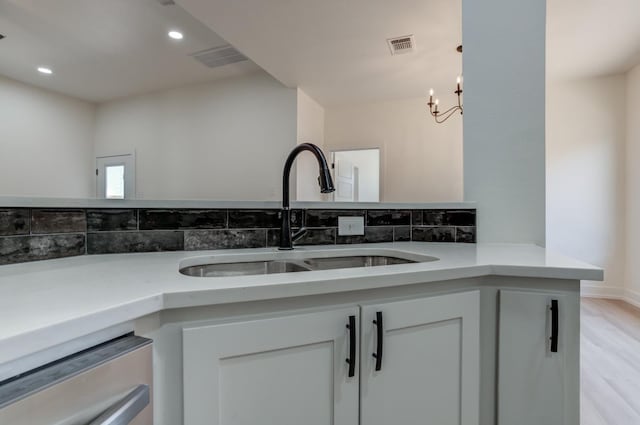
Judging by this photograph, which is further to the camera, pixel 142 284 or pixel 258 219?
pixel 258 219

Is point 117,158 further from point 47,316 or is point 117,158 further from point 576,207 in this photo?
point 576,207

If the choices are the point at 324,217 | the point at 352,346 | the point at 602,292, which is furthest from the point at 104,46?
the point at 602,292

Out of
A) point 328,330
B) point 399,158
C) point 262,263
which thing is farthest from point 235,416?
point 399,158

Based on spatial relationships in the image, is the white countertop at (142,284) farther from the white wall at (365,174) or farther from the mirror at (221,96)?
the white wall at (365,174)

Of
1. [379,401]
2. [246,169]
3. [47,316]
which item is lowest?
[379,401]

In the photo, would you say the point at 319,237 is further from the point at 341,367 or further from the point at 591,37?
the point at 591,37

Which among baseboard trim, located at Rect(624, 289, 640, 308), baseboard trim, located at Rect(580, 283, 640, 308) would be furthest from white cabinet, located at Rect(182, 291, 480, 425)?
baseboard trim, located at Rect(624, 289, 640, 308)

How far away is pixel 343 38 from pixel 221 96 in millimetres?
2013

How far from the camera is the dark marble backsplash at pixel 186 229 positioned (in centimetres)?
87

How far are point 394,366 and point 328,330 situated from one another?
20cm

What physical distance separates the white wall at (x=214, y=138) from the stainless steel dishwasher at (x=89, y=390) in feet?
10.8

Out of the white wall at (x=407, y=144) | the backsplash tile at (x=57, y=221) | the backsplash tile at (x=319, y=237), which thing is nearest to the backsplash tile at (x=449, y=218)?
Answer: the backsplash tile at (x=319, y=237)

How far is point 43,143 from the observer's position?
4.59 metres

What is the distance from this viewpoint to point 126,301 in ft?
1.62
